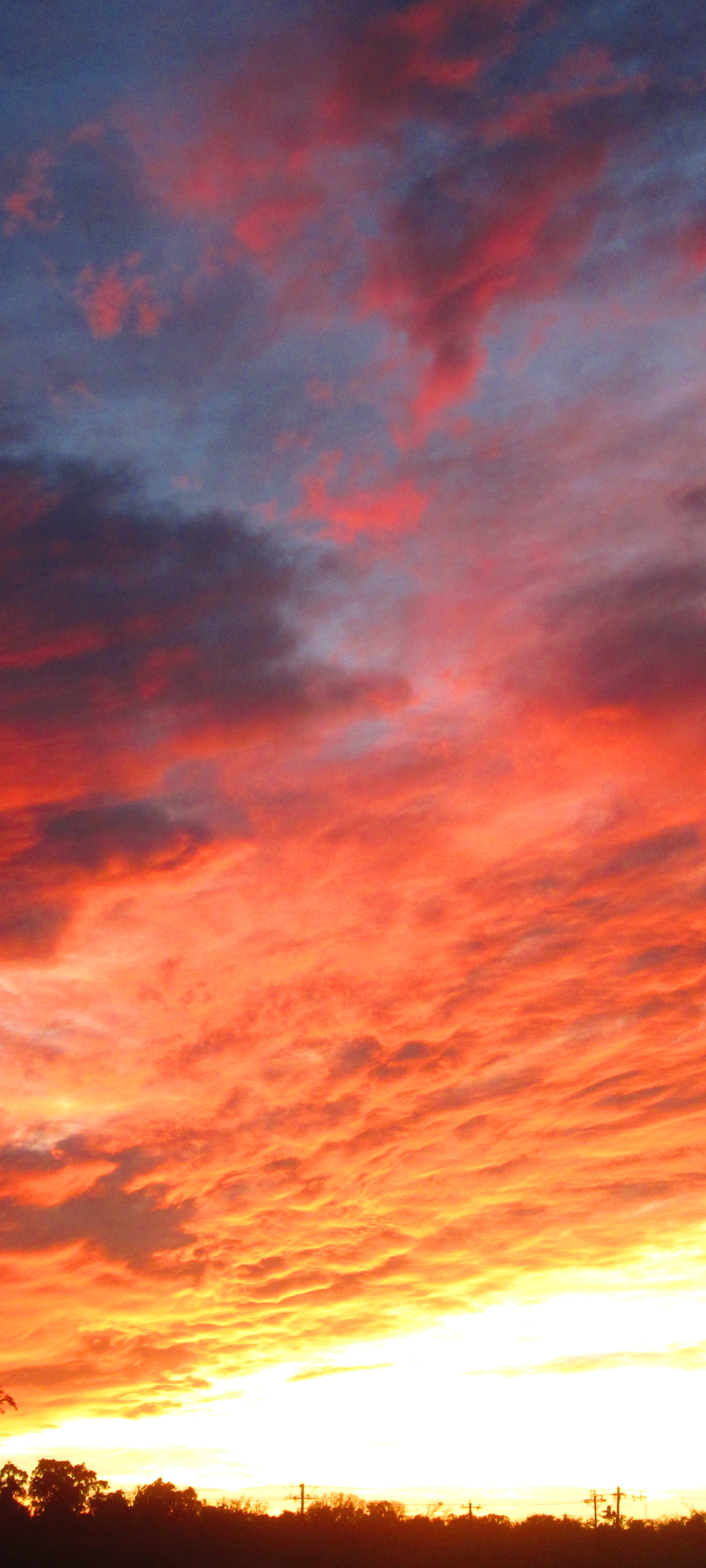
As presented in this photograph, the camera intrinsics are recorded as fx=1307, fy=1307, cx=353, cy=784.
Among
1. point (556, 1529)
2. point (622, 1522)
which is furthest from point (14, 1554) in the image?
point (622, 1522)

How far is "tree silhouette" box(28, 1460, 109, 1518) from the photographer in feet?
301

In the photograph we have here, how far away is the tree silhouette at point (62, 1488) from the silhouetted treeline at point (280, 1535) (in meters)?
0.07

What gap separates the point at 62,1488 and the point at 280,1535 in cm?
1852

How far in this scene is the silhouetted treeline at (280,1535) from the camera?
88.9 metres

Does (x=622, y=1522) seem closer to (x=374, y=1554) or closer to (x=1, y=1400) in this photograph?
(x=374, y=1554)

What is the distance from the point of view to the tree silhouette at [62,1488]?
301 feet

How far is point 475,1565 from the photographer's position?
102 m

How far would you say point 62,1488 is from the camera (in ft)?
308

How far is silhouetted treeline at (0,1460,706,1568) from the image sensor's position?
8888cm

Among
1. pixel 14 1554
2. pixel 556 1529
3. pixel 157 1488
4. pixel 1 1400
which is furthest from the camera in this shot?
pixel 556 1529

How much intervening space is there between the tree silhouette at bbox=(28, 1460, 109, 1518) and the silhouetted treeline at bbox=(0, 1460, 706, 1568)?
2.8 inches

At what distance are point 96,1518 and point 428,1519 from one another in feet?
109

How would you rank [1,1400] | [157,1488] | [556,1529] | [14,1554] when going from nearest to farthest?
[14,1554] → [1,1400] → [157,1488] → [556,1529]

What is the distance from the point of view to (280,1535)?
10112 centimetres
